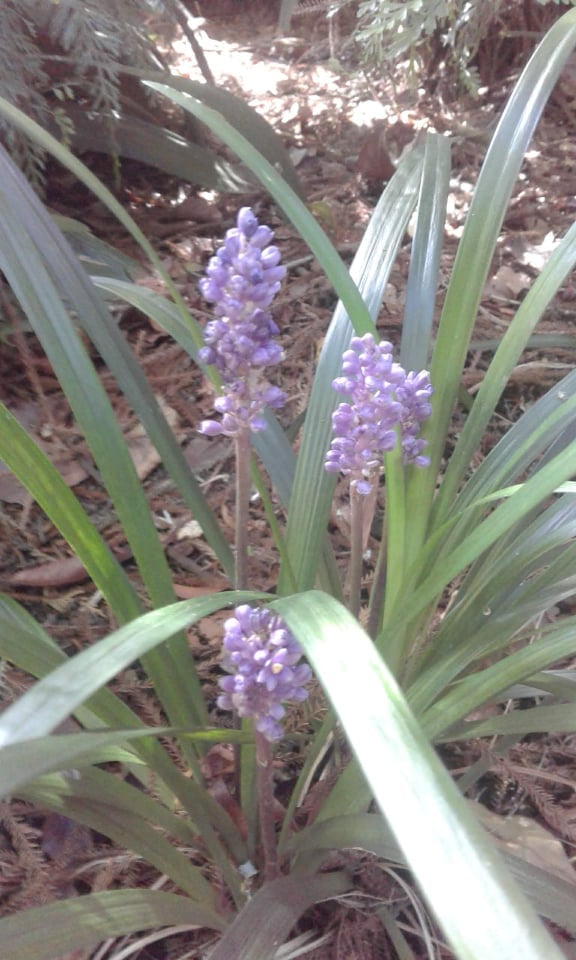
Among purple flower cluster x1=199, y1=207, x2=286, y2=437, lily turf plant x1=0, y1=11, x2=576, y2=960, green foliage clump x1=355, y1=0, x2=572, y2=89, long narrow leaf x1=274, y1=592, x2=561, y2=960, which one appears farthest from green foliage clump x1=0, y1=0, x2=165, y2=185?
long narrow leaf x1=274, y1=592, x2=561, y2=960

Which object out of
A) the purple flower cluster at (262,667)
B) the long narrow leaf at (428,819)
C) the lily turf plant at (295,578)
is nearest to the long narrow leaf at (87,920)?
the lily turf plant at (295,578)

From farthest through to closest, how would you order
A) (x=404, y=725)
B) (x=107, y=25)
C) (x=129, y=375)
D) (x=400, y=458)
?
(x=107, y=25) < (x=129, y=375) < (x=400, y=458) < (x=404, y=725)

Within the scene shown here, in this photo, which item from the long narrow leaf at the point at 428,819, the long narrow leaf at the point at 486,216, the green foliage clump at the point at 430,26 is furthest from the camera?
the green foliage clump at the point at 430,26

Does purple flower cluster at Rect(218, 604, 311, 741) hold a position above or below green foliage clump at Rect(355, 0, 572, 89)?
below

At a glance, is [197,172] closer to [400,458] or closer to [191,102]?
[191,102]

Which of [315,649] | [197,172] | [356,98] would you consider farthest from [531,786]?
[356,98]

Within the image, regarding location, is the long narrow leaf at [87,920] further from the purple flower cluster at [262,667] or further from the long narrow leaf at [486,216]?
the long narrow leaf at [486,216]

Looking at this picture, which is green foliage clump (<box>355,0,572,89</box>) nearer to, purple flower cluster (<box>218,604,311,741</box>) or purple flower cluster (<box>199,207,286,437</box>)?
purple flower cluster (<box>199,207,286,437</box>)

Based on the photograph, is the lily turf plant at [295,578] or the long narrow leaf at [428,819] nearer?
the long narrow leaf at [428,819]
